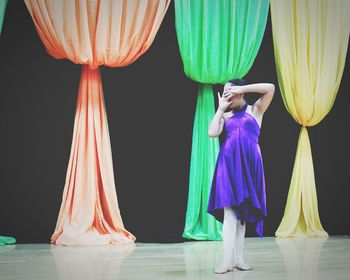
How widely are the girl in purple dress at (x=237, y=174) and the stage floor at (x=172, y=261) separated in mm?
214

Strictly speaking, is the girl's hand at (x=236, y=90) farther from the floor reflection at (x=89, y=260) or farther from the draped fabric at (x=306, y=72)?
the draped fabric at (x=306, y=72)

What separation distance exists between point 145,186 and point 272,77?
1630mm

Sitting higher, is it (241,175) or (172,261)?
(241,175)

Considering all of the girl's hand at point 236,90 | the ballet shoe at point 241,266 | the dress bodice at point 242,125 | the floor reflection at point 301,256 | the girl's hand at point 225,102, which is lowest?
the floor reflection at point 301,256

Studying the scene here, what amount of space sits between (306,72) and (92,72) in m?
1.99

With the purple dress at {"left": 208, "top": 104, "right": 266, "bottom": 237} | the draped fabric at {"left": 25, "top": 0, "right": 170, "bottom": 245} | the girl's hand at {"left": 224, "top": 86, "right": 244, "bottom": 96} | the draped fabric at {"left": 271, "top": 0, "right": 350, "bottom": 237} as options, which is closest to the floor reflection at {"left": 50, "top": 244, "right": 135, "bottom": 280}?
the draped fabric at {"left": 25, "top": 0, "right": 170, "bottom": 245}

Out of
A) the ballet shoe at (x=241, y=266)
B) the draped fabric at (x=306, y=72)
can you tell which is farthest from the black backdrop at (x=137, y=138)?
the ballet shoe at (x=241, y=266)

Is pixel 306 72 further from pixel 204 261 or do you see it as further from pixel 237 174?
pixel 237 174

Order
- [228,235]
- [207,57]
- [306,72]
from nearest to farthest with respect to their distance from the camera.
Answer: [228,235]
[207,57]
[306,72]

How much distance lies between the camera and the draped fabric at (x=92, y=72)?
4.55 meters

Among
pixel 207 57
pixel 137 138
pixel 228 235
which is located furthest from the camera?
pixel 137 138

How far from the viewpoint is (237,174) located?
301 centimetres

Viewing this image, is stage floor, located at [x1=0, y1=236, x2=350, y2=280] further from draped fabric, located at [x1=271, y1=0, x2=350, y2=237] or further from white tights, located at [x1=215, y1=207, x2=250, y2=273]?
draped fabric, located at [x1=271, y1=0, x2=350, y2=237]

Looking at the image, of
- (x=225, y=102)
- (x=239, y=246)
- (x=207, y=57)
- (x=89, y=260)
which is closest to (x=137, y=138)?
(x=207, y=57)
